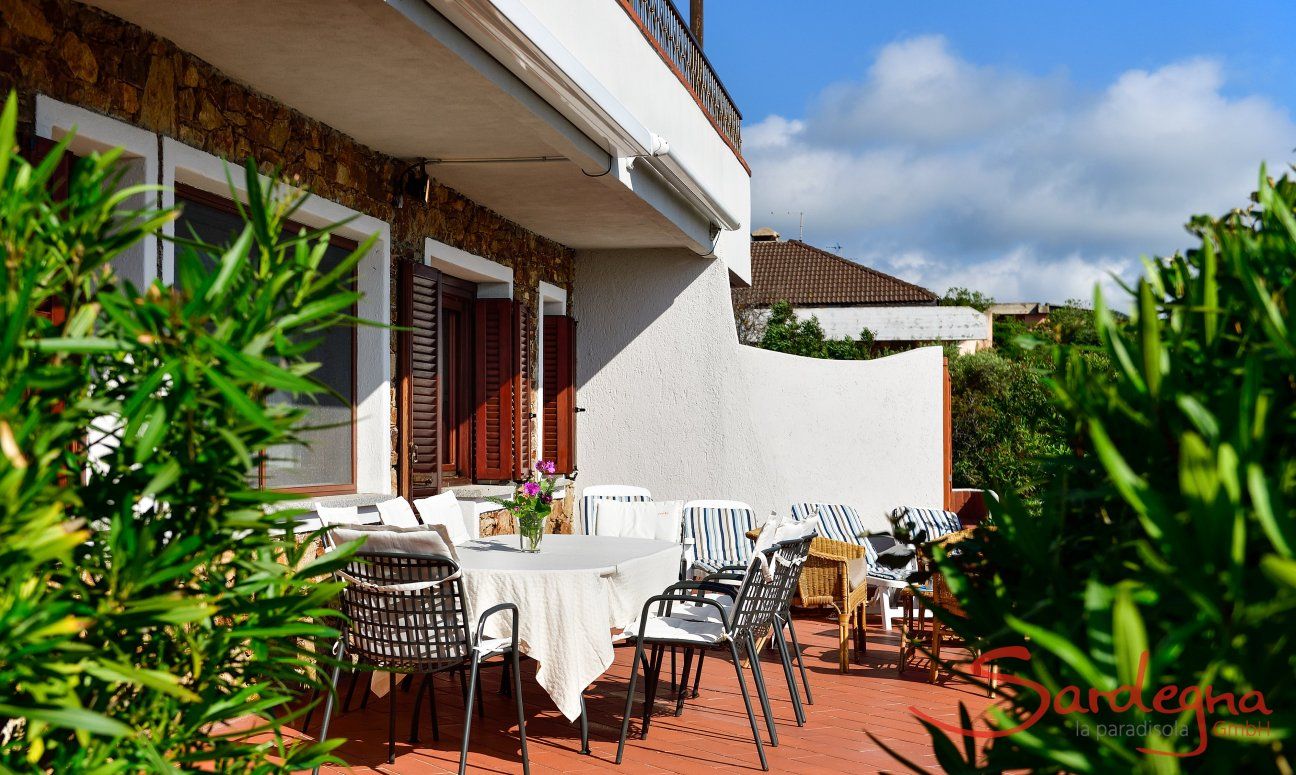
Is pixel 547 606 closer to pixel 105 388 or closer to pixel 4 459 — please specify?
pixel 105 388

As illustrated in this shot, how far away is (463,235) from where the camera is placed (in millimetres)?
7715

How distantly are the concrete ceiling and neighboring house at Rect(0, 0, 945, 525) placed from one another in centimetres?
2

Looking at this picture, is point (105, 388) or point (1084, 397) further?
point (105, 388)

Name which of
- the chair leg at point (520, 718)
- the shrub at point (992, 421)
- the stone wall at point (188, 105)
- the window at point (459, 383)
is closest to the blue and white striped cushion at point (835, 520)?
the window at point (459, 383)

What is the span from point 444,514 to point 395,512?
0.40 metres

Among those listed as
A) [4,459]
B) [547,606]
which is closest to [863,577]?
[547,606]

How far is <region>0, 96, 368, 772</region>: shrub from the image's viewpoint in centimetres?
110

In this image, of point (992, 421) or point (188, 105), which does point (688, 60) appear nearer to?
point (188, 105)

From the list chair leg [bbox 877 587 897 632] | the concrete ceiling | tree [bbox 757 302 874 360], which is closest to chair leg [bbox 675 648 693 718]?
chair leg [bbox 877 587 897 632]

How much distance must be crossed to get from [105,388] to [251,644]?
0.38 meters

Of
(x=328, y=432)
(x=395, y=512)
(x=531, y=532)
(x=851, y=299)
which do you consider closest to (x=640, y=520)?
(x=531, y=532)

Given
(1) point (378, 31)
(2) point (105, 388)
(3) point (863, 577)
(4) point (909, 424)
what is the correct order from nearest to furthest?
1. (2) point (105, 388)
2. (1) point (378, 31)
3. (3) point (863, 577)
4. (4) point (909, 424)

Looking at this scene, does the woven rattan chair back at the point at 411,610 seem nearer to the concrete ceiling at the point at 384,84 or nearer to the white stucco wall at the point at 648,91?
the concrete ceiling at the point at 384,84

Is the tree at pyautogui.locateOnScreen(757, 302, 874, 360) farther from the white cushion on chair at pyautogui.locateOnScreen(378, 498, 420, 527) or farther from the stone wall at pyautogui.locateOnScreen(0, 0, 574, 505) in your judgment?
the white cushion on chair at pyautogui.locateOnScreen(378, 498, 420, 527)
